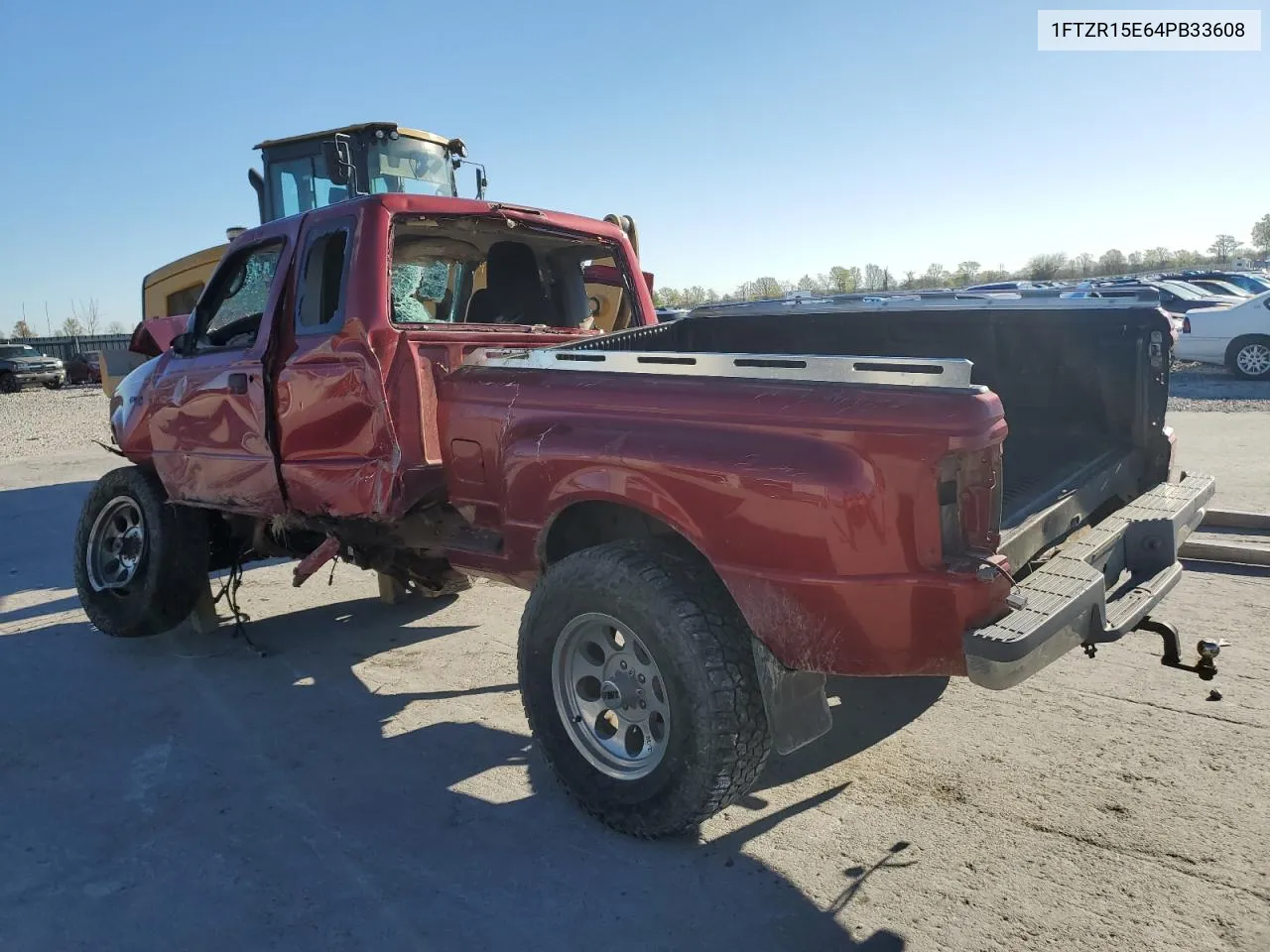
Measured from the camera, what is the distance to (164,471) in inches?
199

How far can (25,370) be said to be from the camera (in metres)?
29.6

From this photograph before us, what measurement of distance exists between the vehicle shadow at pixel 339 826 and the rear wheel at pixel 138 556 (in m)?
0.29

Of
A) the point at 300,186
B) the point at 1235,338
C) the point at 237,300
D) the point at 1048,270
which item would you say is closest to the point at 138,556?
the point at 237,300

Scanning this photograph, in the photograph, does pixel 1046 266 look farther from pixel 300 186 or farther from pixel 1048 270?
pixel 300 186

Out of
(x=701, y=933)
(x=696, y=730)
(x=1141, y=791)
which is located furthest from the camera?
(x=1141, y=791)

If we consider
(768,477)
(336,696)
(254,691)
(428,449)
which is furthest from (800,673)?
(254,691)

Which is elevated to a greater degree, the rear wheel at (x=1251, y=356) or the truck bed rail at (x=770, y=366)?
the truck bed rail at (x=770, y=366)

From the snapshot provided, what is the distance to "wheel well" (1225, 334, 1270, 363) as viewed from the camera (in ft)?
51.6

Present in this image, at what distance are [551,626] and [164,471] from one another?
302 centimetres

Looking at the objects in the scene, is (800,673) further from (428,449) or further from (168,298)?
(168,298)

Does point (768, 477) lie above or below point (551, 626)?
above

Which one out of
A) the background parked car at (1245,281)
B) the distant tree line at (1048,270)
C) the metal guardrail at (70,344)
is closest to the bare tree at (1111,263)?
the distant tree line at (1048,270)

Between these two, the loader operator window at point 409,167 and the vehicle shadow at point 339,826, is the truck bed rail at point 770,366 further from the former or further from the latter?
the loader operator window at point 409,167

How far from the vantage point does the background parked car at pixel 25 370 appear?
2945cm
